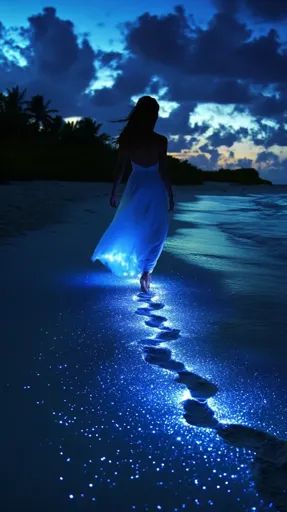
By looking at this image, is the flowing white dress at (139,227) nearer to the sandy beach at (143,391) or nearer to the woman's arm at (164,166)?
the woman's arm at (164,166)

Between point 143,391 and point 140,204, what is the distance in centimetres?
306

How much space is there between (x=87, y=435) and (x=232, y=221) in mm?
11516

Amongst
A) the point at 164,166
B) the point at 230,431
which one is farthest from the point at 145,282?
the point at 230,431

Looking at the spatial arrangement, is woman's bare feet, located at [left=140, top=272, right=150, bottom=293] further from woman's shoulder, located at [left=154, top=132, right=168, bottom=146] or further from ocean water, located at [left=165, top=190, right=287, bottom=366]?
woman's shoulder, located at [left=154, top=132, right=168, bottom=146]

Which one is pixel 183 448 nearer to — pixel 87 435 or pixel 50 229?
pixel 87 435

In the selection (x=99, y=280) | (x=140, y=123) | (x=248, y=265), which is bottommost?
(x=99, y=280)

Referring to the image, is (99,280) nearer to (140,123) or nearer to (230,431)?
(140,123)

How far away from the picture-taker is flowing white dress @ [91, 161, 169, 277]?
5.40 m

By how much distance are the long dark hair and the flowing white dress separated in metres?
0.31

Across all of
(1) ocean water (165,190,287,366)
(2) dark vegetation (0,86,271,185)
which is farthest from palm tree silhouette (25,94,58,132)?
(1) ocean water (165,190,287,366)

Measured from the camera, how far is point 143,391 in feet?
8.54

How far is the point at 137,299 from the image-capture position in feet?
15.4

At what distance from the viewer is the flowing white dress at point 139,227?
17.7 feet

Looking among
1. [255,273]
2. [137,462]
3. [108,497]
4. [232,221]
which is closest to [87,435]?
[137,462]
